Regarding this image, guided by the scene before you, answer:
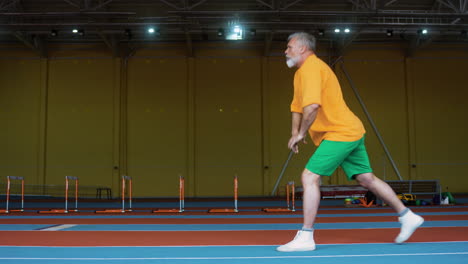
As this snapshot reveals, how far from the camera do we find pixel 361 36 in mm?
22047

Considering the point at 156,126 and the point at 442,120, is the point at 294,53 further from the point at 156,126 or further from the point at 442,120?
the point at 442,120

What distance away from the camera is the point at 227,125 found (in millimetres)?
21281

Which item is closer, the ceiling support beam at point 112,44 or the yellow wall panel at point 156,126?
the ceiling support beam at point 112,44

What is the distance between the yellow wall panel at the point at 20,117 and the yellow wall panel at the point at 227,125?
24.4ft

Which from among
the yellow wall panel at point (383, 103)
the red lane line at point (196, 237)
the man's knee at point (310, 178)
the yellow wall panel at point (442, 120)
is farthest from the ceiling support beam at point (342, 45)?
the man's knee at point (310, 178)

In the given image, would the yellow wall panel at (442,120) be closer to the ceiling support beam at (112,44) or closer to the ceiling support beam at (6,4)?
the ceiling support beam at (112,44)

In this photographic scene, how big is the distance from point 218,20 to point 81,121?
8562mm

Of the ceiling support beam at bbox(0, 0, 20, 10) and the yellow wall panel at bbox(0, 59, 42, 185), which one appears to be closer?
the ceiling support beam at bbox(0, 0, 20, 10)

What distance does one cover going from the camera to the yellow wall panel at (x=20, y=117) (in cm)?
2103

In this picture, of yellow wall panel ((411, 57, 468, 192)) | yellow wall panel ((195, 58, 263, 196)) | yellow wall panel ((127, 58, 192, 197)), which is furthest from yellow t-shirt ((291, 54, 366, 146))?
yellow wall panel ((411, 57, 468, 192))

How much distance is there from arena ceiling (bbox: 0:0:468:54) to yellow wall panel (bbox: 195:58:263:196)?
1.48 m

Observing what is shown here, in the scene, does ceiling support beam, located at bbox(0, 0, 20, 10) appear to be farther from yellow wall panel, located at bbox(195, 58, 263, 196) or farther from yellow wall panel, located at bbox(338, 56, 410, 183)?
yellow wall panel, located at bbox(338, 56, 410, 183)

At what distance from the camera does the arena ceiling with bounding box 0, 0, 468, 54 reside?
1689cm

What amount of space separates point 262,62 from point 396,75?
250 inches
